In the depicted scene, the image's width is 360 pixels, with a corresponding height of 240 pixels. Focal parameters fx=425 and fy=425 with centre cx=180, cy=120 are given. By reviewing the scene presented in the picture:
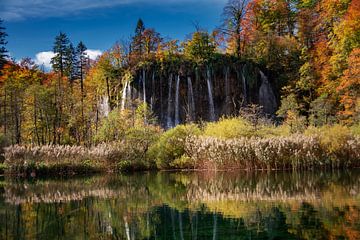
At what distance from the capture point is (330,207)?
9.38 meters

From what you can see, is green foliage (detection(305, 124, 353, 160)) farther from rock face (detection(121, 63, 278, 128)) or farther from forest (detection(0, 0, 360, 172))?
rock face (detection(121, 63, 278, 128))

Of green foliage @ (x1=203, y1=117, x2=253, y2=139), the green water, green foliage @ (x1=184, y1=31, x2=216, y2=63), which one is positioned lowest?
the green water

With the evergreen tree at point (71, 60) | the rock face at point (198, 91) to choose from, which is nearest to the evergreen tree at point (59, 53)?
→ the evergreen tree at point (71, 60)

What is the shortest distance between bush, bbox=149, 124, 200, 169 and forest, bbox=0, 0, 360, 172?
0.05 meters

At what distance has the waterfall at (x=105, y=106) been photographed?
38000 mm

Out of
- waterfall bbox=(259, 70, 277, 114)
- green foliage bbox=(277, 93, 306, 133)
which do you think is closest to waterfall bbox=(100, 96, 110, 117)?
waterfall bbox=(259, 70, 277, 114)

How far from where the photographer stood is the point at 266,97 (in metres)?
35.3

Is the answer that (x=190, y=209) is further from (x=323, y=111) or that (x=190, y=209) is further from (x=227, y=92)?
(x=227, y=92)

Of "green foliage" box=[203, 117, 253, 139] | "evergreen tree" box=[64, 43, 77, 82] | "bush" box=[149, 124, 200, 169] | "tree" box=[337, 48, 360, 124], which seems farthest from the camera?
"evergreen tree" box=[64, 43, 77, 82]

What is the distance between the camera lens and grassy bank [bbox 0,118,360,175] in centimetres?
1883

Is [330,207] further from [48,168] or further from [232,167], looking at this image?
[48,168]

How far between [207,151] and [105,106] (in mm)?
20410

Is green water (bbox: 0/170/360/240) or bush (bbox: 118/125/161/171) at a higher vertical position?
bush (bbox: 118/125/161/171)

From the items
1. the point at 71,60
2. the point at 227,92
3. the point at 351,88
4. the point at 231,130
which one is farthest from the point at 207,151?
the point at 71,60
